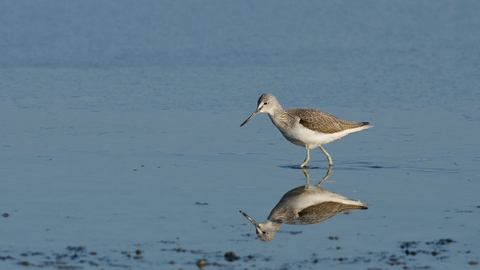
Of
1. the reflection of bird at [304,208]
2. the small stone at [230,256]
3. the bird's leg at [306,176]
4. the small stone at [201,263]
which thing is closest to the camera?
the small stone at [201,263]

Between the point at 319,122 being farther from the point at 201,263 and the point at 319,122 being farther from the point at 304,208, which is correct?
the point at 201,263

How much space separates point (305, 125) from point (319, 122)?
8.1 inches

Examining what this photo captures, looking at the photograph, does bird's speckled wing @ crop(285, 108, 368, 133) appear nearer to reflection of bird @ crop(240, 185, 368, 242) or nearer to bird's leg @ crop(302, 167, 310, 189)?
bird's leg @ crop(302, 167, 310, 189)

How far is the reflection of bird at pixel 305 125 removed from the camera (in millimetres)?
10695

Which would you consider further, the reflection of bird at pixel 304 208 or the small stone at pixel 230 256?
the reflection of bird at pixel 304 208

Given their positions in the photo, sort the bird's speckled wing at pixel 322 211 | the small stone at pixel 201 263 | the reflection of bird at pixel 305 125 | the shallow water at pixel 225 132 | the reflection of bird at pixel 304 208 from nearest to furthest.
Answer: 1. the small stone at pixel 201 263
2. the shallow water at pixel 225 132
3. the reflection of bird at pixel 304 208
4. the bird's speckled wing at pixel 322 211
5. the reflection of bird at pixel 305 125

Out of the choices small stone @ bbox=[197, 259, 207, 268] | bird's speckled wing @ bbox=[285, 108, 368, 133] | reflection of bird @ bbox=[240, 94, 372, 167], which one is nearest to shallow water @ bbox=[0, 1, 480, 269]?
small stone @ bbox=[197, 259, 207, 268]

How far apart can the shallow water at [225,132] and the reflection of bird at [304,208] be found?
12 centimetres

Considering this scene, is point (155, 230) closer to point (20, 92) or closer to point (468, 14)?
point (20, 92)

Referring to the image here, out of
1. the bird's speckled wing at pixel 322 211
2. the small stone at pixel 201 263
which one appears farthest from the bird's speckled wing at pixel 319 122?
the small stone at pixel 201 263

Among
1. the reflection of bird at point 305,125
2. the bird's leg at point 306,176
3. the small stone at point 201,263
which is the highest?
the reflection of bird at point 305,125

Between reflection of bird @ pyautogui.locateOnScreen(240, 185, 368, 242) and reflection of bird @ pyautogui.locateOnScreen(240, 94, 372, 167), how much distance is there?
144 centimetres

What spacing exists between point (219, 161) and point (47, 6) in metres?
13.8

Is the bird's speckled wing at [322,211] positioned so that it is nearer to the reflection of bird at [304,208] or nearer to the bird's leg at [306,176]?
the reflection of bird at [304,208]
